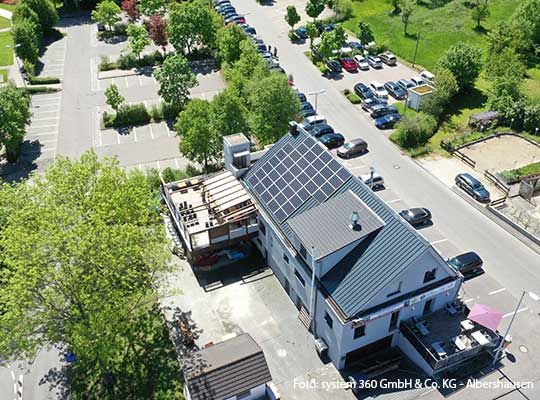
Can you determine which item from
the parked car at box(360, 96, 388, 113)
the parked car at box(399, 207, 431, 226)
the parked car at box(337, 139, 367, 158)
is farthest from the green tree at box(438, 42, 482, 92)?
the parked car at box(399, 207, 431, 226)

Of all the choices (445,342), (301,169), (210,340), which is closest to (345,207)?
(301,169)

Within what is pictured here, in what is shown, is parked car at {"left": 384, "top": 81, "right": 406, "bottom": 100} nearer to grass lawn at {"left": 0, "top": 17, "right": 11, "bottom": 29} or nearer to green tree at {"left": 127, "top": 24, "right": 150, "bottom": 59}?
green tree at {"left": 127, "top": 24, "right": 150, "bottom": 59}

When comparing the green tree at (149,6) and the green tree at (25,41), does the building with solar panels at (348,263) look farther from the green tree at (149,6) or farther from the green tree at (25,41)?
the green tree at (149,6)

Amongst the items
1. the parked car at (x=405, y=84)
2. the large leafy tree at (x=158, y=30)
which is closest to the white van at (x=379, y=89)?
the parked car at (x=405, y=84)

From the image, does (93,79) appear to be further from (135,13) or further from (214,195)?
(214,195)

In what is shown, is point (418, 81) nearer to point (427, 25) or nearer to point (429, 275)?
point (427, 25)

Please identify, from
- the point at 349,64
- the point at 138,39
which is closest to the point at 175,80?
the point at 138,39
